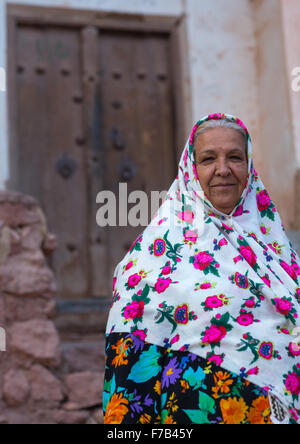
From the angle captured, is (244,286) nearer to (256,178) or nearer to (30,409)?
(256,178)

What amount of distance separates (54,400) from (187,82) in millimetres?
2720

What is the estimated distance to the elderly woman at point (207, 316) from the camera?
1.93 m

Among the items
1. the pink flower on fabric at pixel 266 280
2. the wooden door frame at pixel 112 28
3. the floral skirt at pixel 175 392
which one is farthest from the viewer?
the wooden door frame at pixel 112 28

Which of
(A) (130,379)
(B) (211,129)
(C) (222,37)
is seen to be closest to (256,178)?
(B) (211,129)

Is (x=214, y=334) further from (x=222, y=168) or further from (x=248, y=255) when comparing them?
(x=222, y=168)

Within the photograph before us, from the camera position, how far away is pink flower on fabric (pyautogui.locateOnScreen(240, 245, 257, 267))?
217 cm

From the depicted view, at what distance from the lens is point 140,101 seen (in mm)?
4992

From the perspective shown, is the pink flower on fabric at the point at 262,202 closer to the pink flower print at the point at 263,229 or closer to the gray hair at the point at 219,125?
the pink flower print at the point at 263,229

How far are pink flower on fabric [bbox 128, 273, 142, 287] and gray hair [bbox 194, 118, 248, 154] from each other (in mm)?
612

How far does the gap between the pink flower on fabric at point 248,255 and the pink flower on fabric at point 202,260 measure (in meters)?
0.13

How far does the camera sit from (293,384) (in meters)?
1.98

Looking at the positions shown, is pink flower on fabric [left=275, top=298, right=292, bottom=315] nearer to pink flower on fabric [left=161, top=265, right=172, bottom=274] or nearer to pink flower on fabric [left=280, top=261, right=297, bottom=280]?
pink flower on fabric [left=280, top=261, right=297, bottom=280]

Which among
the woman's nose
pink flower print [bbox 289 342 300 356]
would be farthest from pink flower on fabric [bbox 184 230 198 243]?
pink flower print [bbox 289 342 300 356]

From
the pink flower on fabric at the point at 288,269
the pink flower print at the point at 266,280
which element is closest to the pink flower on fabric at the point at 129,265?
the pink flower print at the point at 266,280
